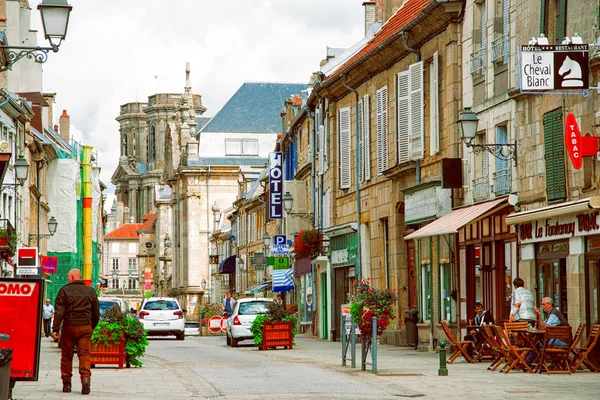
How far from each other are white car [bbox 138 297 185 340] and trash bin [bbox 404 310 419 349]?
12436mm

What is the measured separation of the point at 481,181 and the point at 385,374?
8.05 metres

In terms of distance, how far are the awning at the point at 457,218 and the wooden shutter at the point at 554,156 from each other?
220cm

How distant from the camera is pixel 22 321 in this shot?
1421 centimetres

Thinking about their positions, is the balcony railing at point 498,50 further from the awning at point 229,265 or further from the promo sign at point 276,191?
the awning at point 229,265

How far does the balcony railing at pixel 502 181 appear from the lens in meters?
25.7

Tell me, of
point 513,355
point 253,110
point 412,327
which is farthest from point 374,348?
point 253,110

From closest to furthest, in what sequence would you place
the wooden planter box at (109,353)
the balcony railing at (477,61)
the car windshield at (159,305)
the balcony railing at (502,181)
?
1. the wooden planter box at (109,353)
2. the balcony railing at (502,181)
3. the balcony railing at (477,61)
4. the car windshield at (159,305)

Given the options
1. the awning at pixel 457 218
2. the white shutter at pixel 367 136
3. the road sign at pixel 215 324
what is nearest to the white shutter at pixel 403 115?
the white shutter at pixel 367 136

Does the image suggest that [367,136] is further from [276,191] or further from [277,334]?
[276,191]

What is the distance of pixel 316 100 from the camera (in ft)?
148

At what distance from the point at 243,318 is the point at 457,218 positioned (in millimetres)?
11306

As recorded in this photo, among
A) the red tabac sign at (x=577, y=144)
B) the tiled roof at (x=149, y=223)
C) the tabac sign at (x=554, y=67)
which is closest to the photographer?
the tabac sign at (x=554, y=67)

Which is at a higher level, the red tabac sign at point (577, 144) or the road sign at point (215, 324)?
the red tabac sign at point (577, 144)

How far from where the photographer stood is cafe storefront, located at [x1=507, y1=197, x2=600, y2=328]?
2134 cm
